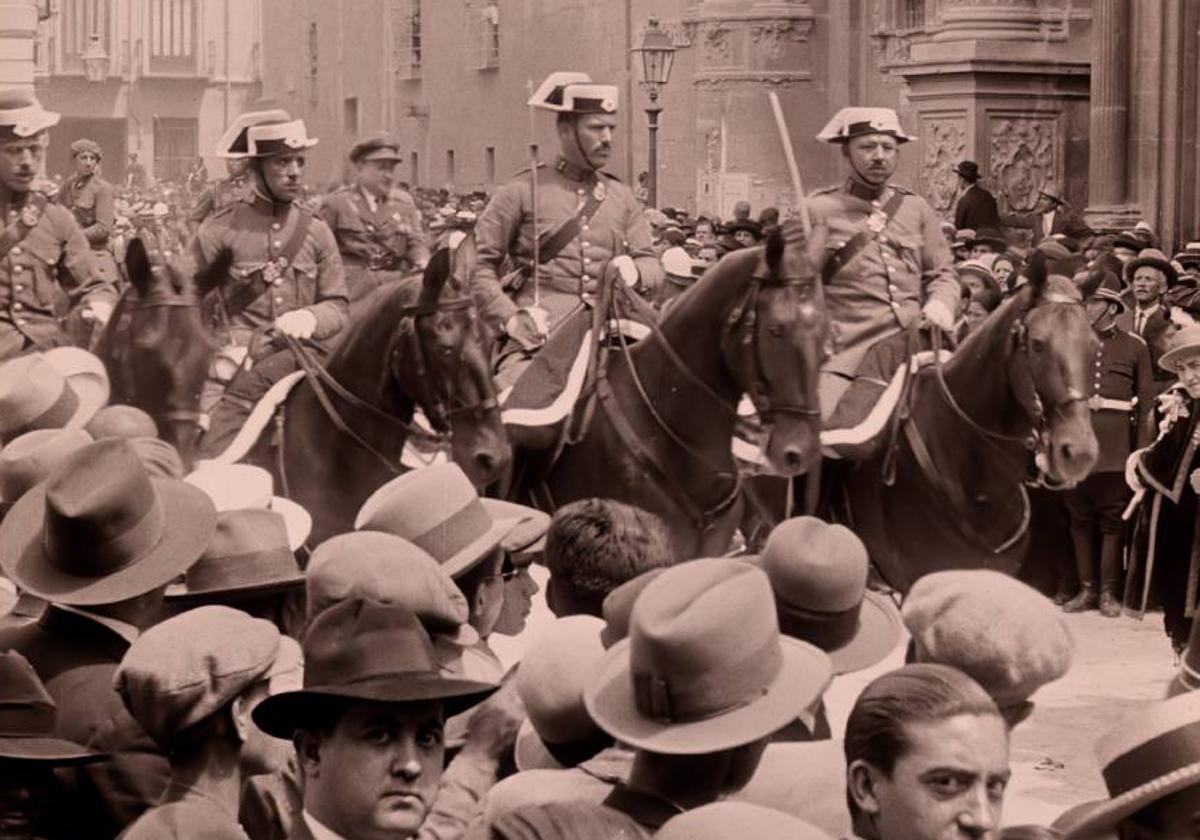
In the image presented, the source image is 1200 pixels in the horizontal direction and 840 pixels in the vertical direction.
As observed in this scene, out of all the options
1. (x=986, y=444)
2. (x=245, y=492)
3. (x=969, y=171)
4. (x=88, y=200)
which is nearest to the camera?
(x=245, y=492)

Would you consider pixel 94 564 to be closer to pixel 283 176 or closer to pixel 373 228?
pixel 283 176

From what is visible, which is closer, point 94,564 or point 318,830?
point 318,830

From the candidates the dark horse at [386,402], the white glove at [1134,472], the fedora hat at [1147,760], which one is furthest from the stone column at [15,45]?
the fedora hat at [1147,760]

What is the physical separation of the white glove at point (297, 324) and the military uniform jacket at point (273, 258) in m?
0.69

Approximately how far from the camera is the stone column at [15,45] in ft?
81.3

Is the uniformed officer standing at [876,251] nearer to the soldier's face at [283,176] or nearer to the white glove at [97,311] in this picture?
the soldier's face at [283,176]

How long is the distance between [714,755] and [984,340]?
7714 mm

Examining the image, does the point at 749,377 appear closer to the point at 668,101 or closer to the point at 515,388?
the point at 515,388

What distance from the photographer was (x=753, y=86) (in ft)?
108

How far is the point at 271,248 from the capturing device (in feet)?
44.1

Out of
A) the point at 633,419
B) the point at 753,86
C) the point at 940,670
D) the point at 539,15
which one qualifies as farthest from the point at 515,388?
the point at 539,15

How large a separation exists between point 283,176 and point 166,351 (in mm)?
2718

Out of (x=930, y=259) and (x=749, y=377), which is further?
(x=930, y=259)

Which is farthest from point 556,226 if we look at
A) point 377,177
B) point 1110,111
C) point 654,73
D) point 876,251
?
point 654,73
